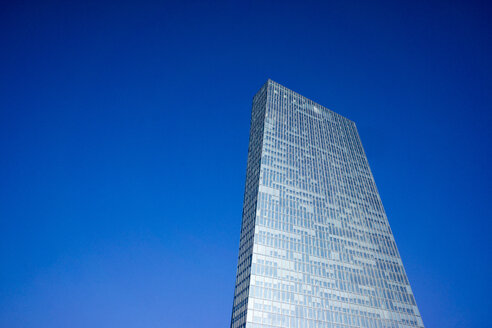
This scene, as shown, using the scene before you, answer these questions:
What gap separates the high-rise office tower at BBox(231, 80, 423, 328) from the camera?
74.5 metres

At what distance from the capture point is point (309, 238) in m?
86.7

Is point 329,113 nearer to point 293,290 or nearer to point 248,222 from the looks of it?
point 248,222

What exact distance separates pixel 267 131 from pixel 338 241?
40314 mm

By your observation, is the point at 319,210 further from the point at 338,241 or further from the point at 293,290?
the point at 293,290

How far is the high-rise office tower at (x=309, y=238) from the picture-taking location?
7450 centimetres

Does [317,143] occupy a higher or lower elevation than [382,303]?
higher

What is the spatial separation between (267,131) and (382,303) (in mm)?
59171

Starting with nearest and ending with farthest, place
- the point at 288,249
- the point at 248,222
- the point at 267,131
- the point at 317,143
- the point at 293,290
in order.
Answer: the point at 293,290
the point at 288,249
the point at 248,222
the point at 267,131
the point at 317,143

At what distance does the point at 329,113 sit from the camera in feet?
438

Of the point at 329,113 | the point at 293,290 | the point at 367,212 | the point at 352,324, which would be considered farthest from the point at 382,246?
the point at 329,113

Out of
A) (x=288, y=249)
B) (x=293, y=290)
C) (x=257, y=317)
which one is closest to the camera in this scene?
(x=257, y=317)

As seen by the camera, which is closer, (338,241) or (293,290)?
(293,290)

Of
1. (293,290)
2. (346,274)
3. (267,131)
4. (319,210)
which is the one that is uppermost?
(267,131)

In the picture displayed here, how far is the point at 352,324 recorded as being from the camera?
253ft
